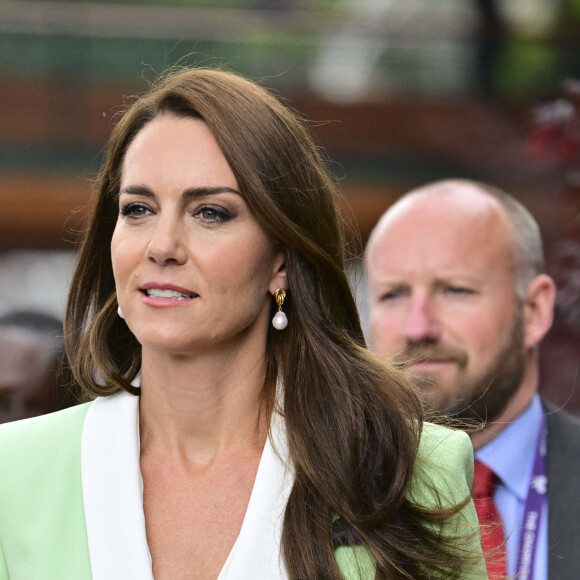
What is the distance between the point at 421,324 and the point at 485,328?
0.75ft

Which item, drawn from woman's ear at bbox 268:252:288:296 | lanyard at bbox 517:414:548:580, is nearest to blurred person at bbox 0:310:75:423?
woman's ear at bbox 268:252:288:296

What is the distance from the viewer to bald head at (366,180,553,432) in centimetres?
434

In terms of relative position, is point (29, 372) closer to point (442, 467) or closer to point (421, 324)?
point (421, 324)

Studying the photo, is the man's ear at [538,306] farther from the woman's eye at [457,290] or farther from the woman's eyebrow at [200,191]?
the woman's eyebrow at [200,191]

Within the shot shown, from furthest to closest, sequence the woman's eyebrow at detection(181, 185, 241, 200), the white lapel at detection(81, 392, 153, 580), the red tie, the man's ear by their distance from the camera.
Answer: the man's ear
the red tie
the woman's eyebrow at detection(181, 185, 241, 200)
the white lapel at detection(81, 392, 153, 580)

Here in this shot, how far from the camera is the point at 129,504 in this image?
10.0 feet

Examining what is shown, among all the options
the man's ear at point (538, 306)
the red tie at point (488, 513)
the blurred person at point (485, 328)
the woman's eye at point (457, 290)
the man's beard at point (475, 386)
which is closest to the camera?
the red tie at point (488, 513)

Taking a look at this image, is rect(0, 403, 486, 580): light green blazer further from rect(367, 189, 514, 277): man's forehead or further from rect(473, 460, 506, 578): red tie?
rect(367, 189, 514, 277): man's forehead

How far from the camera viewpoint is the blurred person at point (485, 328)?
399 centimetres

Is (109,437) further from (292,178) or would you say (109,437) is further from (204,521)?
(292,178)

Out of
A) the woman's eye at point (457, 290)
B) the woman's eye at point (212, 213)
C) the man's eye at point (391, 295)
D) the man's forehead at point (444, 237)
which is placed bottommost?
the man's eye at point (391, 295)

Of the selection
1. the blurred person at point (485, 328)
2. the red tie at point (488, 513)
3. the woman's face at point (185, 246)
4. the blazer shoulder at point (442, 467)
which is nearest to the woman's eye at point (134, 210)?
the woman's face at point (185, 246)

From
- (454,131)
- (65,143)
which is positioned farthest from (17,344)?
(454,131)

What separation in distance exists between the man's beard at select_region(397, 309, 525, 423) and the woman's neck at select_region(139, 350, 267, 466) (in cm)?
110
